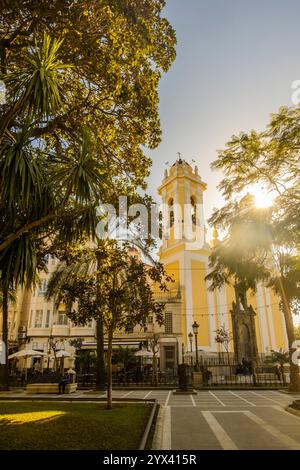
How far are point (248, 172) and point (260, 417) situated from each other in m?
8.62

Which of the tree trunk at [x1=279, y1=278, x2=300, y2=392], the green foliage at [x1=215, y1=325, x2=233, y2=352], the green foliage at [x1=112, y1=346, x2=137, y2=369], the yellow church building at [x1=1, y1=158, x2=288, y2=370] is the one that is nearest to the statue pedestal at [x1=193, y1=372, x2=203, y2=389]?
the tree trunk at [x1=279, y1=278, x2=300, y2=392]

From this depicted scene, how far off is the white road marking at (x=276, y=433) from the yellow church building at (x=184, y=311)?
71.4 ft

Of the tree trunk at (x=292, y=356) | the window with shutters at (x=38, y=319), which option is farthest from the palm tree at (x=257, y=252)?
the window with shutters at (x=38, y=319)

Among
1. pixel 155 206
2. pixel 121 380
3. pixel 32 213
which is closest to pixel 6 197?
pixel 32 213

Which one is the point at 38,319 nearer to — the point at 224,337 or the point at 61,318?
the point at 61,318

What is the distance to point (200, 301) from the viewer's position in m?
39.2

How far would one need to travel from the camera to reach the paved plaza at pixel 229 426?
23.9 ft

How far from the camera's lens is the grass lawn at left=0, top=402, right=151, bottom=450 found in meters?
6.39

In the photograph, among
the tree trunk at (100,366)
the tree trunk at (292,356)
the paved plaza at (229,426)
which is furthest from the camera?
the tree trunk at (100,366)

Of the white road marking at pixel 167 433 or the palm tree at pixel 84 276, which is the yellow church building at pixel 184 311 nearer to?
the palm tree at pixel 84 276

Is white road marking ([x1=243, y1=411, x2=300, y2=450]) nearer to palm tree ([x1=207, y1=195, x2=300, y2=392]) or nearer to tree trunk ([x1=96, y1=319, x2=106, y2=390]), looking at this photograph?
palm tree ([x1=207, y1=195, x2=300, y2=392])

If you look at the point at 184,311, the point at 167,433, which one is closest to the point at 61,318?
the point at 184,311

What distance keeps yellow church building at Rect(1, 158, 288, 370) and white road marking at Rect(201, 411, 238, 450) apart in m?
21.1

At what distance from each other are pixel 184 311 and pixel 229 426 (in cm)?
2843
